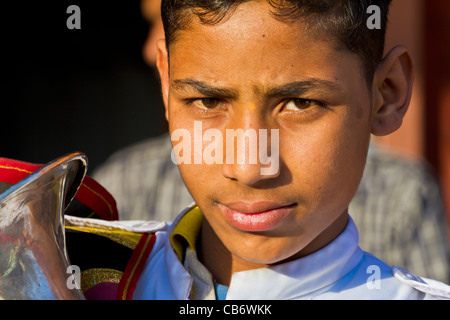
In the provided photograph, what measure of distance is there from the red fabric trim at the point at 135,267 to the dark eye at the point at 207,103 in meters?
0.25

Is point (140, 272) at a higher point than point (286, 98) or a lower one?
lower

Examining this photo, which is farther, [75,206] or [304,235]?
[75,206]

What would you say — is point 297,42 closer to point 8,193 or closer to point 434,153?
point 8,193

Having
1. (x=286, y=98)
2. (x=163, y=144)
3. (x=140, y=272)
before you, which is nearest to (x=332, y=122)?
(x=286, y=98)

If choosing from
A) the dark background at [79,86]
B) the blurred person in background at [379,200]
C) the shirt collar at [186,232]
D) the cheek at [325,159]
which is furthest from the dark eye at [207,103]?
the dark background at [79,86]

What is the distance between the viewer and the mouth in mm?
1005

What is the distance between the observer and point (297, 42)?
987 mm

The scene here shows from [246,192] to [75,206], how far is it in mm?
349

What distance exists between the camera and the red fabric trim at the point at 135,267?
3.58 feet

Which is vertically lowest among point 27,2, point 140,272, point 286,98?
point 140,272

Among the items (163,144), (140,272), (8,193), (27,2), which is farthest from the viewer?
(27,2)

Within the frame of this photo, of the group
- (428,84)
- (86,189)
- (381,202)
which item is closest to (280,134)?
(86,189)

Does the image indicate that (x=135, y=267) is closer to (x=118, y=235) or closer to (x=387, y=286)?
(x=118, y=235)

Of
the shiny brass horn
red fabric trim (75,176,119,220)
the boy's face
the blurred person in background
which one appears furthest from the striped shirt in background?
the shiny brass horn
